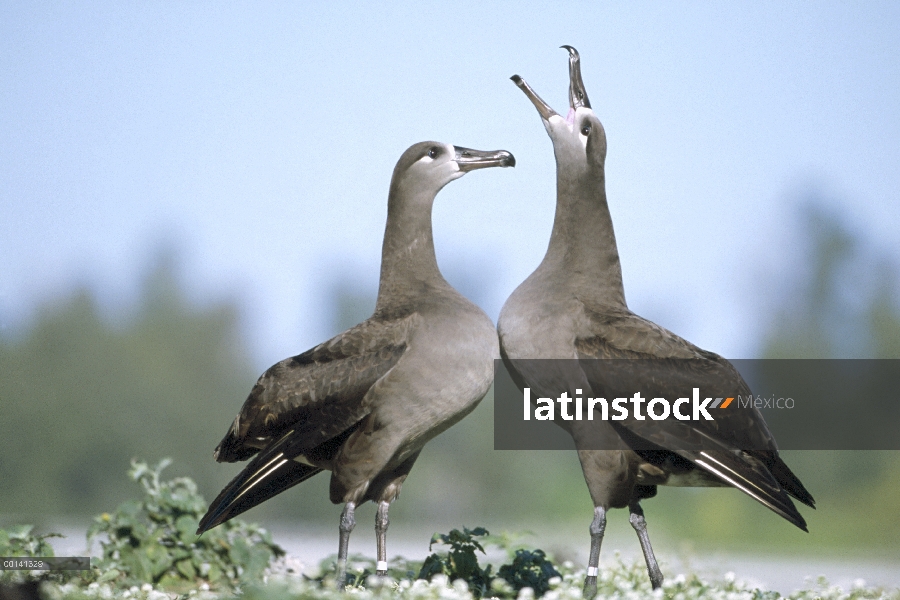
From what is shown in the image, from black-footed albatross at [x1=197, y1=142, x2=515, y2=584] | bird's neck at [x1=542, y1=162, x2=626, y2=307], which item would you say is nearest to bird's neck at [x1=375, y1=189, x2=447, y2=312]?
black-footed albatross at [x1=197, y1=142, x2=515, y2=584]

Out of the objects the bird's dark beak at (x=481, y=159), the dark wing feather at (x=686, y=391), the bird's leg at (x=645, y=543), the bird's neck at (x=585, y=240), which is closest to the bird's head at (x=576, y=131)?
the bird's neck at (x=585, y=240)

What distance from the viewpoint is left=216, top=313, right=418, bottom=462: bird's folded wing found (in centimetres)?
600

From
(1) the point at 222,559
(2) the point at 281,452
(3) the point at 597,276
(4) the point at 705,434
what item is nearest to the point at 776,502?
(4) the point at 705,434

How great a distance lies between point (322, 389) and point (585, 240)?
2039mm

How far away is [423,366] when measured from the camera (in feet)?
19.5

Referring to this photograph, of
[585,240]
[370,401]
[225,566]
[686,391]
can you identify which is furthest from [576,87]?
[225,566]

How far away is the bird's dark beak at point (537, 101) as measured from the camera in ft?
23.1

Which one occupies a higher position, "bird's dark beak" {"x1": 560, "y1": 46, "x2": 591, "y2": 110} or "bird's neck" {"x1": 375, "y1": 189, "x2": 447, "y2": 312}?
"bird's dark beak" {"x1": 560, "y1": 46, "x2": 591, "y2": 110}

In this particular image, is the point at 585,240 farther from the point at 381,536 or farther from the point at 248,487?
the point at 248,487

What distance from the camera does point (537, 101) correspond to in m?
7.10

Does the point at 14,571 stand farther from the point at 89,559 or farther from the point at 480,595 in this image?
the point at 480,595

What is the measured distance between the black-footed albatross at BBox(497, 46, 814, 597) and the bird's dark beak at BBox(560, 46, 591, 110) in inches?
15.2

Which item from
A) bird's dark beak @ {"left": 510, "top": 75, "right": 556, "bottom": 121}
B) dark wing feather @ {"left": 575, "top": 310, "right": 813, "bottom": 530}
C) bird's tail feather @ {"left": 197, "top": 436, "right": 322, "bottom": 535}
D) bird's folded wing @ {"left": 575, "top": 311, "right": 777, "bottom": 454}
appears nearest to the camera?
dark wing feather @ {"left": 575, "top": 310, "right": 813, "bottom": 530}

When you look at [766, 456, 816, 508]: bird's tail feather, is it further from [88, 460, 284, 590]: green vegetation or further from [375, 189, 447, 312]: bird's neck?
[88, 460, 284, 590]: green vegetation
